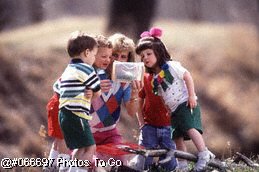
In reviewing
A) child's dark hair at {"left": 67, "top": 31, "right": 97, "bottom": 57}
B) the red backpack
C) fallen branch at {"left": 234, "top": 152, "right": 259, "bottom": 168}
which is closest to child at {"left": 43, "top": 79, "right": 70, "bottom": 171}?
the red backpack

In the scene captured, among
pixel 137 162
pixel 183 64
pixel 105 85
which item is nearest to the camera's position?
pixel 105 85

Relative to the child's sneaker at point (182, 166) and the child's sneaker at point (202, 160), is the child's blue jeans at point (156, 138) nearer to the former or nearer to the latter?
the child's sneaker at point (182, 166)

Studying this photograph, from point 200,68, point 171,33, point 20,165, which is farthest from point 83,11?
point 20,165

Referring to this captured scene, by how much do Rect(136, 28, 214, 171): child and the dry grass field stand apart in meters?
0.93

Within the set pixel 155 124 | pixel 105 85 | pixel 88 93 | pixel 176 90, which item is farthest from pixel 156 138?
pixel 88 93

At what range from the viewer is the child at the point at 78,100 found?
15.3ft

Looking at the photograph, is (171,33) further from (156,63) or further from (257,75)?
(156,63)

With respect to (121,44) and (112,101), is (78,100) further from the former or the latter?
(121,44)

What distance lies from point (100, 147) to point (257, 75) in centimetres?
326

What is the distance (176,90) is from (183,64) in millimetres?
2174

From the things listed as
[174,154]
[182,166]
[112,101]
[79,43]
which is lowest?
[182,166]

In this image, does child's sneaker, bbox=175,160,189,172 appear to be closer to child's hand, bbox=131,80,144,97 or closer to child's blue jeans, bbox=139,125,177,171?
child's blue jeans, bbox=139,125,177,171

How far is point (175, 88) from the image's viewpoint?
543 cm

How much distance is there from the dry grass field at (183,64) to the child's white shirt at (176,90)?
3.06ft
